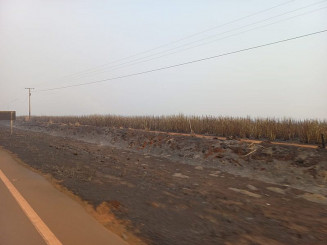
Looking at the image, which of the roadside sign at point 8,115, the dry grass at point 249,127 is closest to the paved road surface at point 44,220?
the dry grass at point 249,127

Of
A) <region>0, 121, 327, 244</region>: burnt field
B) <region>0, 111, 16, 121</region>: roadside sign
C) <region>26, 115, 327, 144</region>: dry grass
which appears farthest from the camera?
<region>0, 111, 16, 121</region>: roadside sign

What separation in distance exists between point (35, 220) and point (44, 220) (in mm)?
146

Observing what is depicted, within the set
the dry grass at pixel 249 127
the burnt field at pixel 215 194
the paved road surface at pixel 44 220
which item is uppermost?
the dry grass at pixel 249 127

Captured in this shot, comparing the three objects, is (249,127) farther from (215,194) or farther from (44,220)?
(44,220)

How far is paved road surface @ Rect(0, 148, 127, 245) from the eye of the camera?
441 centimetres

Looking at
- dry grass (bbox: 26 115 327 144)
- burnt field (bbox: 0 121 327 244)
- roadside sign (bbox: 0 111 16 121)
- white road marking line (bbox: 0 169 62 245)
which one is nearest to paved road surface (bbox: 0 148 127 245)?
white road marking line (bbox: 0 169 62 245)

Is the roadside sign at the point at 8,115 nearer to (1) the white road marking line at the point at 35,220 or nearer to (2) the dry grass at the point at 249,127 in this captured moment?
(2) the dry grass at the point at 249,127

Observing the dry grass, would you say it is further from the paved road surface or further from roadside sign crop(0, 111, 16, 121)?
roadside sign crop(0, 111, 16, 121)

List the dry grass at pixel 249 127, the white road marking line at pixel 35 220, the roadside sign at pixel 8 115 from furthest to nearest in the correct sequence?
1. the roadside sign at pixel 8 115
2. the dry grass at pixel 249 127
3. the white road marking line at pixel 35 220

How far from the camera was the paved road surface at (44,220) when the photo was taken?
4.41m

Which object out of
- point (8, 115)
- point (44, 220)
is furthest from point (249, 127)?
point (8, 115)

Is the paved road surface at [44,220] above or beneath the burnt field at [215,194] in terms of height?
above

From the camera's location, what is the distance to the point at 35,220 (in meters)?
5.20

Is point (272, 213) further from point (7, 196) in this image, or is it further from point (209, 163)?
point (209, 163)
